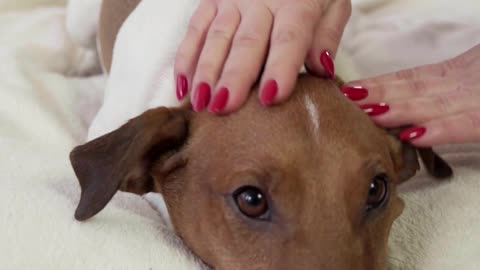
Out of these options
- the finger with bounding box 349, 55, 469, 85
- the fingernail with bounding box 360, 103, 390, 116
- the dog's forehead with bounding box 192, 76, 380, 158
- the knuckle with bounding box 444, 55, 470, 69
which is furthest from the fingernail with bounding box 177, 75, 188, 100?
the knuckle with bounding box 444, 55, 470, 69

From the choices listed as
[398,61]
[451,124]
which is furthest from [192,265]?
[398,61]

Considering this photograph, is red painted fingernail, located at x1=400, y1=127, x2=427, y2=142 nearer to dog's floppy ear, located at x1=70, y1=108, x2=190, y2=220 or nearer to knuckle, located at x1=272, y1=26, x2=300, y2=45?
knuckle, located at x1=272, y1=26, x2=300, y2=45

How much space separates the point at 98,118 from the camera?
257cm

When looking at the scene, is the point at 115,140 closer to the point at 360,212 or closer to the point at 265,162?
the point at 265,162

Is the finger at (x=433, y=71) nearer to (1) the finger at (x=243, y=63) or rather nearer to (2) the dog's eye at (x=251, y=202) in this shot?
(1) the finger at (x=243, y=63)

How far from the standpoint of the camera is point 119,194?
2.08 m

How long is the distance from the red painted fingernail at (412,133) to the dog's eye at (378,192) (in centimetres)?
21

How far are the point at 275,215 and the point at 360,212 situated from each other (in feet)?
0.69

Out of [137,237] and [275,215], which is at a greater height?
[275,215]

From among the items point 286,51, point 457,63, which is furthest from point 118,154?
point 457,63

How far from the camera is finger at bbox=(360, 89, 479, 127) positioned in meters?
1.93

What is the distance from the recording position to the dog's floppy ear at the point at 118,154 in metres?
1.71

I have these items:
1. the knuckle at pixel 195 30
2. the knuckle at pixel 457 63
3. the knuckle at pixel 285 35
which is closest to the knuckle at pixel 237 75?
the knuckle at pixel 285 35

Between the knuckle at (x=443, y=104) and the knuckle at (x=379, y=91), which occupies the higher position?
the knuckle at (x=443, y=104)
